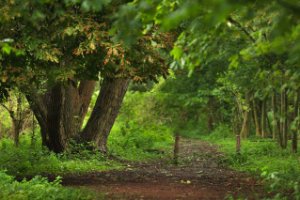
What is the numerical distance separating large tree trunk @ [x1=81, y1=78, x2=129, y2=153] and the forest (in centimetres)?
4

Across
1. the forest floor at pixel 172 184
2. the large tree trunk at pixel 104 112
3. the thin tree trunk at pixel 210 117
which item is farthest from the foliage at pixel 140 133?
the forest floor at pixel 172 184

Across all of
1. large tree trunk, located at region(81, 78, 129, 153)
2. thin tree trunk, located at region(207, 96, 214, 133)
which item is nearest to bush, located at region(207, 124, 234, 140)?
thin tree trunk, located at region(207, 96, 214, 133)

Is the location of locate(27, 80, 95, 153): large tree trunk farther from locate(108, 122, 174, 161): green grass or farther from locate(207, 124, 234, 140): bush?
locate(207, 124, 234, 140): bush

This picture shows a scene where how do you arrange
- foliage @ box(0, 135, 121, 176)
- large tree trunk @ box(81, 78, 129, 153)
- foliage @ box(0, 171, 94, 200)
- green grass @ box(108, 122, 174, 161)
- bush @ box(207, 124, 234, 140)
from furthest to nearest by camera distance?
1. bush @ box(207, 124, 234, 140)
2. green grass @ box(108, 122, 174, 161)
3. large tree trunk @ box(81, 78, 129, 153)
4. foliage @ box(0, 135, 121, 176)
5. foliage @ box(0, 171, 94, 200)

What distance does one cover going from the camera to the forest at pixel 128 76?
4129 mm

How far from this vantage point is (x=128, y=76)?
10648mm

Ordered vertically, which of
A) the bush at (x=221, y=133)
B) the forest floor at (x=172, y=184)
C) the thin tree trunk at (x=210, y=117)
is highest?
the thin tree trunk at (x=210, y=117)

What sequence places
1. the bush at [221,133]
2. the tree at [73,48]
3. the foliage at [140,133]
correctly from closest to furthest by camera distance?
the tree at [73,48] < the foliage at [140,133] < the bush at [221,133]

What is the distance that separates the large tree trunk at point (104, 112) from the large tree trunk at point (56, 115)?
0.58m

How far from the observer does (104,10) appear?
31.9 feet

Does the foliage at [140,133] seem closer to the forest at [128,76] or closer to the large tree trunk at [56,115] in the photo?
the forest at [128,76]

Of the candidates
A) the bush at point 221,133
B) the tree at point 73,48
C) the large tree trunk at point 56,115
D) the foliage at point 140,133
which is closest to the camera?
the tree at point 73,48

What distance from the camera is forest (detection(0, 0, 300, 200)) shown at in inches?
163

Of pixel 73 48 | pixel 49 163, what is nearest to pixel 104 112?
pixel 49 163
